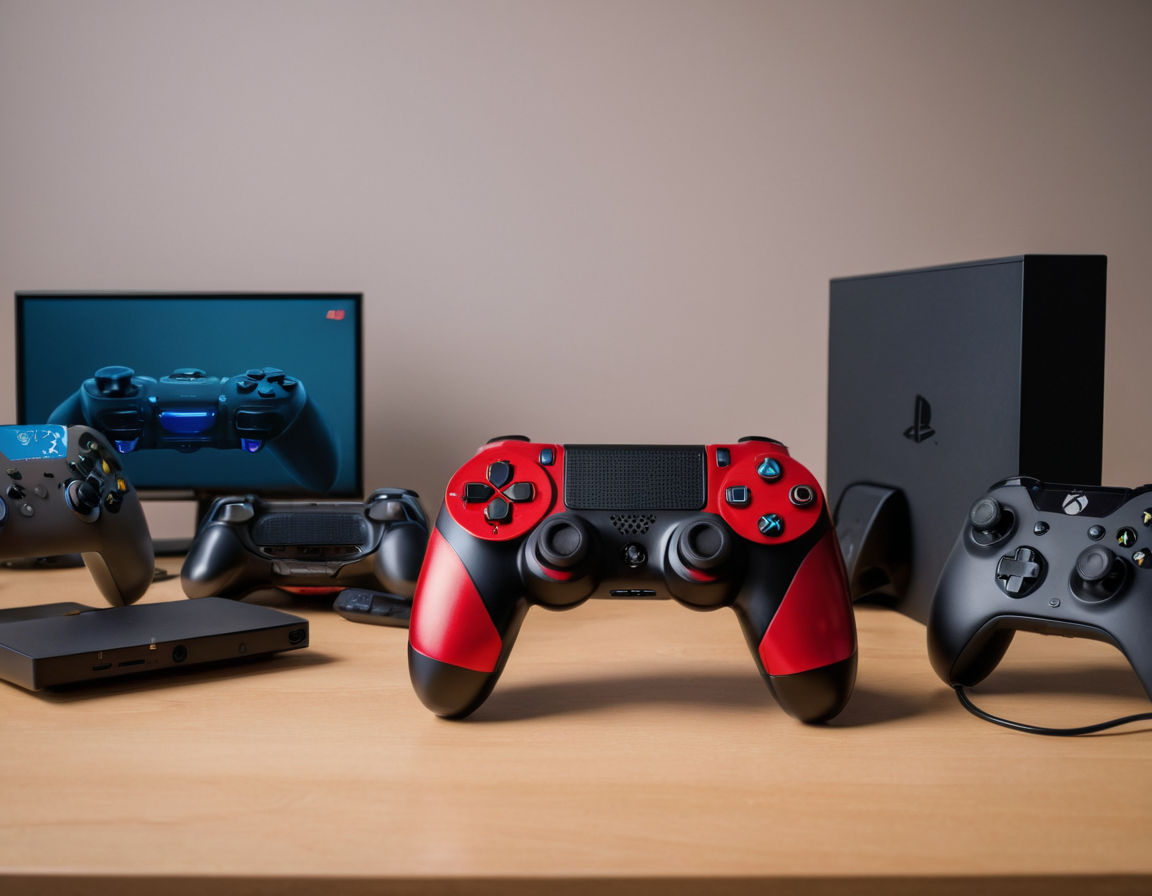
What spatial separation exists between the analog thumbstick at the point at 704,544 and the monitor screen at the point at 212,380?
2.09ft

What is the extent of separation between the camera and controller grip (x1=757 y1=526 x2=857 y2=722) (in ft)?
1.86

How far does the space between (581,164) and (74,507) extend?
0.76 meters

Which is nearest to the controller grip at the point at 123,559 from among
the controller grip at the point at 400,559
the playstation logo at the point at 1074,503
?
the controller grip at the point at 400,559

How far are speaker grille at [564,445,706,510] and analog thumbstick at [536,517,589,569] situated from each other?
19mm

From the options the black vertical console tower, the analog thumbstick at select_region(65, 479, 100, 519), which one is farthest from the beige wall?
Answer: the analog thumbstick at select_region(65, 479, 100, 519)

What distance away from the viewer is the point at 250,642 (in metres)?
0.69

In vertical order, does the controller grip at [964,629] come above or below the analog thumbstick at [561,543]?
below

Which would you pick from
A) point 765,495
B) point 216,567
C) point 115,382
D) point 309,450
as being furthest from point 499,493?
point 115,382

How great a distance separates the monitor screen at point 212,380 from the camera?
1112mm

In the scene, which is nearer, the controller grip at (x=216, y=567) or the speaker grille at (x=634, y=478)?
the speaker grille at (x=634, y=478)

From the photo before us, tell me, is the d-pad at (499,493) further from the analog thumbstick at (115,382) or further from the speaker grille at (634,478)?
the analog thumbstick at (115,382)

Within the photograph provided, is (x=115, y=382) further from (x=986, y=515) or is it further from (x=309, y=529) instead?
(x=986, y=515)

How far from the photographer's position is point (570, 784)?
48 centimetres

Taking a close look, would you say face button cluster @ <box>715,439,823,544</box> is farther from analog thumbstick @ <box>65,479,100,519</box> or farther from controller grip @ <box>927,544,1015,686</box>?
analog thumbstick @ <box>65,479,100,519</box>
